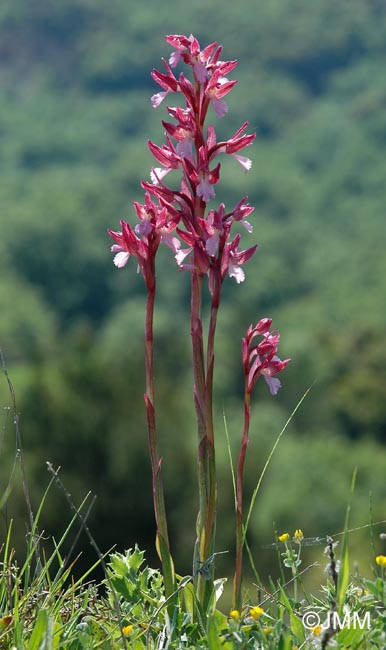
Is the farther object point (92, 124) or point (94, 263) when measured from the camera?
point (92, 124)

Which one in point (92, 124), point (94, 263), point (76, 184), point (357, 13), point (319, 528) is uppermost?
point (357, 13)

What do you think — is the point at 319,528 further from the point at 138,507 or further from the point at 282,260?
the point at 282,260

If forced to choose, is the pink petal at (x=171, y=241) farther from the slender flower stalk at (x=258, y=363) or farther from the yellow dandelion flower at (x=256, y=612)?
the yellow dandelion flower at (x=256, y=612)

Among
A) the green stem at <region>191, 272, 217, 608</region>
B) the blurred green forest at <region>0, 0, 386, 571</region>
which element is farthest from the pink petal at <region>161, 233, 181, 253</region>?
the blurred green forest at <region>0, 0, 386, 571</region>

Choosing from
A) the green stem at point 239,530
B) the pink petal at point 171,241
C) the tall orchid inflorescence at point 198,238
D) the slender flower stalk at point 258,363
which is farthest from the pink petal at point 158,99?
the green stem at point 239,530

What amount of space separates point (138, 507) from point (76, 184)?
402ft

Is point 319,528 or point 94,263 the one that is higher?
point 94,263

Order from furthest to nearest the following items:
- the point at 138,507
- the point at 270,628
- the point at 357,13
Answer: the point at 357,13 → the point at 138,507 → the point at 270,628

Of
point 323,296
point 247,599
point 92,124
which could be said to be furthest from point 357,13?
point 247,599

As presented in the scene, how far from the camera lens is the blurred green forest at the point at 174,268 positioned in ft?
99.8

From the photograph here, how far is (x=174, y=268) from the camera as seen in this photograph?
123812 millimetres

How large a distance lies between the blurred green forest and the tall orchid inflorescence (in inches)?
710

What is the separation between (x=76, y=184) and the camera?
477ft

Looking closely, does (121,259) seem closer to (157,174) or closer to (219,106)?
(157,174)
